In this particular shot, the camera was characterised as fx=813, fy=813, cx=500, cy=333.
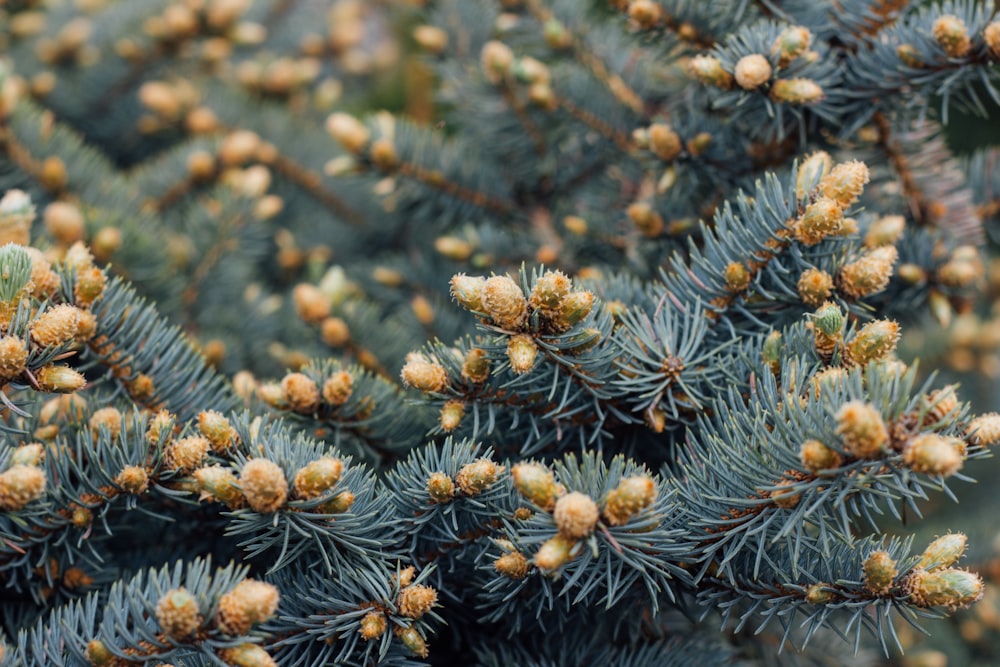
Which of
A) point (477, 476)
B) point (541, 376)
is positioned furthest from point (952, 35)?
point (477, 476)

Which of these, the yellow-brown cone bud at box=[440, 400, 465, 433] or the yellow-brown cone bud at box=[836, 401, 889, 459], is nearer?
the yellow-brown cone bud at box=[836, 401, 889, 459]

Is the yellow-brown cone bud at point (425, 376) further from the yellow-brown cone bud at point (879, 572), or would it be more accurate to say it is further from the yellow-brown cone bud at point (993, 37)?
the yellow-brown cone bud at point (993, 37)

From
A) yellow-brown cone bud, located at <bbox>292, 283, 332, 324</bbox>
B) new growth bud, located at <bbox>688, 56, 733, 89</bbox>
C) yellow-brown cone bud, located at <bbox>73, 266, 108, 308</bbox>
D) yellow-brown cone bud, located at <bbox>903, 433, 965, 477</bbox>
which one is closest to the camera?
yellow-brown cone bud, located at <bbox>903, 433, 965, 477</bbox>

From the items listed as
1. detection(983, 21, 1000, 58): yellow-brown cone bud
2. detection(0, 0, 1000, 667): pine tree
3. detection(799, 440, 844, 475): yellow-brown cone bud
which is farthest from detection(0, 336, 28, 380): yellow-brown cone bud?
detection(983, 21, 1000, 58): yellow-brown cone bud

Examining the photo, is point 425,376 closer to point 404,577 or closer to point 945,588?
point 404,577

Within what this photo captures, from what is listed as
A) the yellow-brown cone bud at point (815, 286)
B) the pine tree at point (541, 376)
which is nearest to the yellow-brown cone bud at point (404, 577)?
the pine tree at point (541, 376)

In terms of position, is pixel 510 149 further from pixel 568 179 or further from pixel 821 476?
pixel 821 476

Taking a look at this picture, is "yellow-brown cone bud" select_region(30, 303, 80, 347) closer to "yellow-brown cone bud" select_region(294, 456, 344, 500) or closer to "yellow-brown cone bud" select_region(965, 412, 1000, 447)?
"yellow-brown cone bud" select_region(294, 456, 344, 500)
